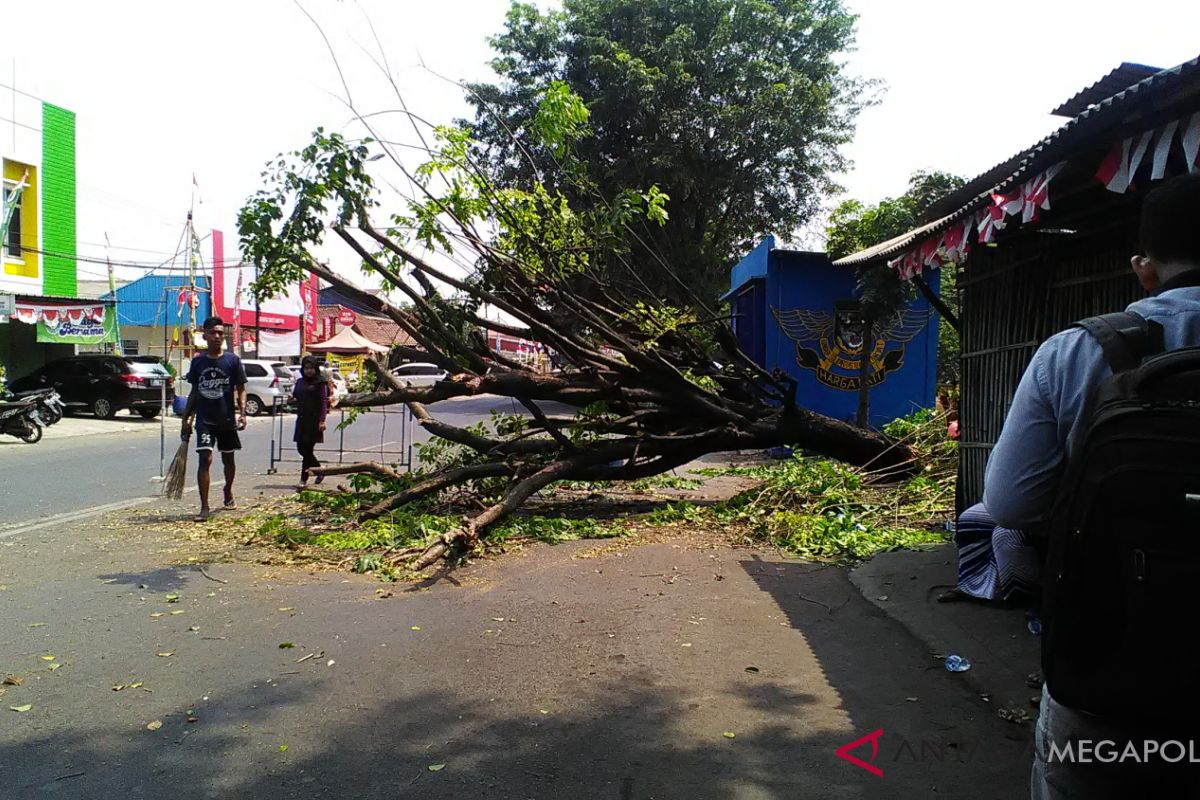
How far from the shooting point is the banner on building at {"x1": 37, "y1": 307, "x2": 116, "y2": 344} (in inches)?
822

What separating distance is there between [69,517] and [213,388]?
73.8 inches

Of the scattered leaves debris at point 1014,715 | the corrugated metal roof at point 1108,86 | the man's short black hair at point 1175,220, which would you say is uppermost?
the corrugated metal roof at point 1108,86

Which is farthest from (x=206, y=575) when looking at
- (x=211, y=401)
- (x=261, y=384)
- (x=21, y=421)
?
(x=261, y=384)

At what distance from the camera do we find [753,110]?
70.6ft

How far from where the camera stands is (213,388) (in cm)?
844

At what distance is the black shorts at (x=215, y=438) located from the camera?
27.6 feet

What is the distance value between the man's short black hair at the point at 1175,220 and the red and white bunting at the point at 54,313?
23578 mm

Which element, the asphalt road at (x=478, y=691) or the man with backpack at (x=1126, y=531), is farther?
the asphalt road at (x=478, y=691)

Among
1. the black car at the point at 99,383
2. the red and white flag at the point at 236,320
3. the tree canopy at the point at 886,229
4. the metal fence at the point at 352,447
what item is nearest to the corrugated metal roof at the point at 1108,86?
the tree canopy at the point at 886,229

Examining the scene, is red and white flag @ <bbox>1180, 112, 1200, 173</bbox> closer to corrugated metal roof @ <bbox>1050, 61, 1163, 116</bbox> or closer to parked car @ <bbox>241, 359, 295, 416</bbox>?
corrugated metal roof @ <bbox>1050, 61, 1163, 116</bbox>

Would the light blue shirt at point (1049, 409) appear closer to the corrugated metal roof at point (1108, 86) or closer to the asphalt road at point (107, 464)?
the corrugated metal roof at point (1108, 86)

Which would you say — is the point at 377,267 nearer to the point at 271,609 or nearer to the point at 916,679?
the point at 271,609

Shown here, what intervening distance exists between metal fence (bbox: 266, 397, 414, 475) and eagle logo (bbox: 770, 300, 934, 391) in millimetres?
6807

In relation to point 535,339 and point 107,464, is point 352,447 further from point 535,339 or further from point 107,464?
point 535,339
